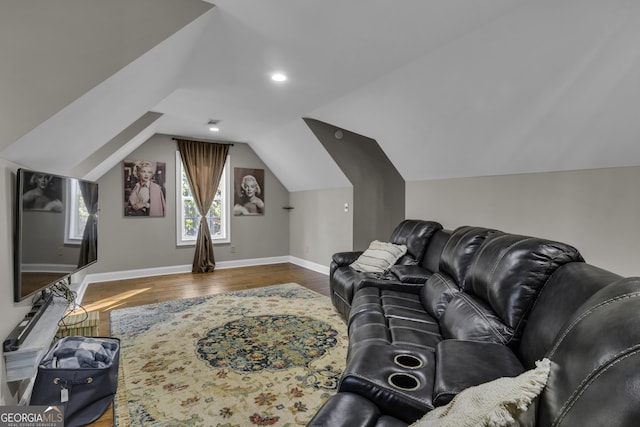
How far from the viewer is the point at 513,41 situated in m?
2.05

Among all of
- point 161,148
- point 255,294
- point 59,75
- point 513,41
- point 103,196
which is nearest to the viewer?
point 59,75

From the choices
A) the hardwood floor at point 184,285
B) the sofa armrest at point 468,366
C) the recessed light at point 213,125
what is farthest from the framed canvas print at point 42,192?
the recessed light at point 213,125

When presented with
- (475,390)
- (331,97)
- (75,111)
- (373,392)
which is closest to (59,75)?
(75,111)

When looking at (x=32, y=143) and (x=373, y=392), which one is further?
(x=32, y=143)

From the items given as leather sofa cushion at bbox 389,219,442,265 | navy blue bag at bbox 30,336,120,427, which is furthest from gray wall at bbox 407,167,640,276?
navy blue bag at bbox 30,336,120,427

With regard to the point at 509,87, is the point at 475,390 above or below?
below

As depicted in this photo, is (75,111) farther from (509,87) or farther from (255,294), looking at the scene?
(255,294)

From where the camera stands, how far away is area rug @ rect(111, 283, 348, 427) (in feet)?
6.52

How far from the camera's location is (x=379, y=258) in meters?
3.51

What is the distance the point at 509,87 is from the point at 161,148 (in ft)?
17.5

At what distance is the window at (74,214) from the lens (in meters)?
2.26

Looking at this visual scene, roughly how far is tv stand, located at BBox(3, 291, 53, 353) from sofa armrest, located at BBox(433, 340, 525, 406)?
1976mm

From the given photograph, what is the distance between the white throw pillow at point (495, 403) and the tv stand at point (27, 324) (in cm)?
193

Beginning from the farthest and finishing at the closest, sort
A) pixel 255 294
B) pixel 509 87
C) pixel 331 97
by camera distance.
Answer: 1. pixel 255 294
2. pixel 331 97
3. pixel 509 87
